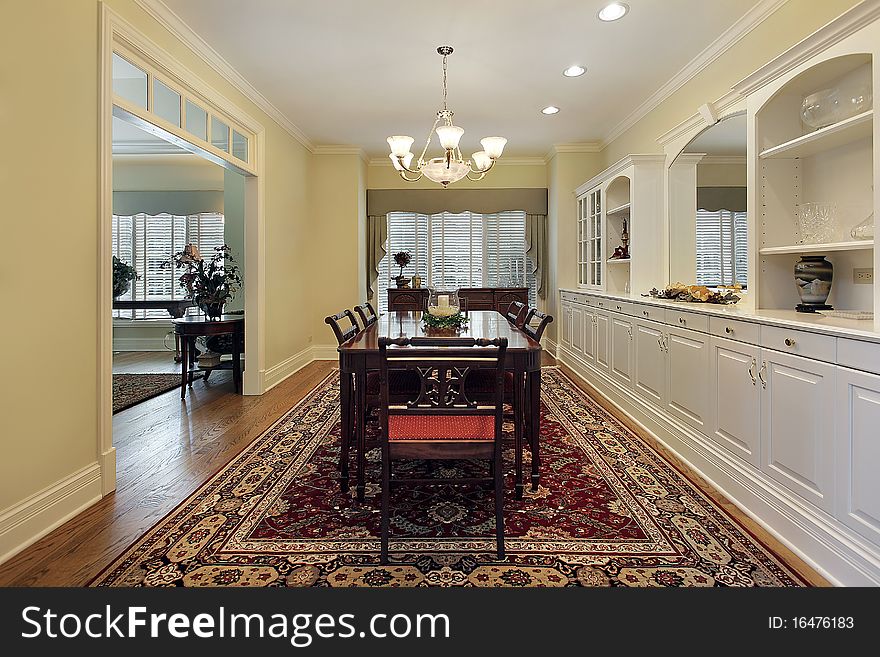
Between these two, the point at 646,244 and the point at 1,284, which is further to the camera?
the point at 646,244

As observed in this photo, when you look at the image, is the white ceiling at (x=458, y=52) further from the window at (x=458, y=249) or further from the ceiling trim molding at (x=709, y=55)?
the window at (x=458, y=249)

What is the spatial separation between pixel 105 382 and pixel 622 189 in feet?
16.4

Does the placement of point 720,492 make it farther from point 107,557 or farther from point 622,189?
point 622,189

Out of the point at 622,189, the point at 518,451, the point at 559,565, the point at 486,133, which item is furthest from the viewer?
the point at 486,133

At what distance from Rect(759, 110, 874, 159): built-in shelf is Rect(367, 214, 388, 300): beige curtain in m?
5.89

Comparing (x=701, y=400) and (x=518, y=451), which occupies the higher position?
(x=701, y=400)

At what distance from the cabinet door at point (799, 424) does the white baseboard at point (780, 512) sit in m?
0.07

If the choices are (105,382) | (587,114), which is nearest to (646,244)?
(587,114)

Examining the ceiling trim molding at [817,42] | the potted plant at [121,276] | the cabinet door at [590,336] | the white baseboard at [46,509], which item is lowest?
the white baseboard at [46,509]

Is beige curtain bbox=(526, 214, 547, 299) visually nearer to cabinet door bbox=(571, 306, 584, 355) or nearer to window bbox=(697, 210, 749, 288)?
cabinet door bbox=(571, 306, 584, 355)

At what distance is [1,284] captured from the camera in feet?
7.22

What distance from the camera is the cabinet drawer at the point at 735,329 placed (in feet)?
8.63

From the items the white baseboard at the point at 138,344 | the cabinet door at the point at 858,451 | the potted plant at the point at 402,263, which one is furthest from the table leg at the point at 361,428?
the white baseboard at the point at 138,344

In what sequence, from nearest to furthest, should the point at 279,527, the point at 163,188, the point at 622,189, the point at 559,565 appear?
the point at 559,565, the point at 279,527, the point at 622,189, the point at 163,188
